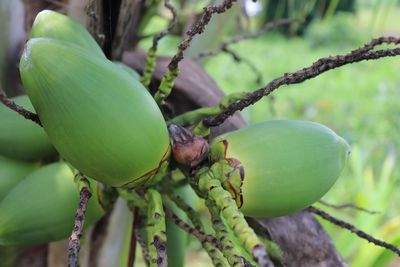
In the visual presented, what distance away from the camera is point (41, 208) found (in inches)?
24.6

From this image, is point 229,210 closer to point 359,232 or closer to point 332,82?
point 359,232

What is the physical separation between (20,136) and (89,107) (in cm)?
21

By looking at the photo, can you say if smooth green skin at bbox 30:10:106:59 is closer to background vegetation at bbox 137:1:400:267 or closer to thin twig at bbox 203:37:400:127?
thin twig at bbox 203:37:400:127

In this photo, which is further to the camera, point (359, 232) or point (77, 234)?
point (359, 232)

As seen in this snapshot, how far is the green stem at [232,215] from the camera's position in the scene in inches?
15.6

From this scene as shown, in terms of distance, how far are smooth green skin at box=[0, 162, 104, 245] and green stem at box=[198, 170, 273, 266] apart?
0.50ft

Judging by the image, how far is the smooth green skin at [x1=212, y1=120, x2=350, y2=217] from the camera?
57 cm

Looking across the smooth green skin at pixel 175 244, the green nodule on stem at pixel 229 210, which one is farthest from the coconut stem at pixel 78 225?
the smooth green skin at pixel 175 244

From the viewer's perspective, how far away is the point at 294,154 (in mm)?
575

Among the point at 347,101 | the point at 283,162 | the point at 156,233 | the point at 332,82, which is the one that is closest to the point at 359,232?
the point at 283,162

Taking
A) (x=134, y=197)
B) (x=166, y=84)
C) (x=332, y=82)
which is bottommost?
(x=332, y=82)

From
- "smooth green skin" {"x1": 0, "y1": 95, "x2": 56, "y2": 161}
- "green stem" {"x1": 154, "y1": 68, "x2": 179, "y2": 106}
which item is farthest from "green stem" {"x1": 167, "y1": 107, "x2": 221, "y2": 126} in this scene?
"smooth green skin" {"x1": 0, "y1": 95, "x2": 56, "y2": 161}

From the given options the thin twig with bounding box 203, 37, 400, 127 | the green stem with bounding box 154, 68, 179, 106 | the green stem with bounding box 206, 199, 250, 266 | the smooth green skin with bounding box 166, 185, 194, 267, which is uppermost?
the thin twig with bounding box 203, 37, 400, 127

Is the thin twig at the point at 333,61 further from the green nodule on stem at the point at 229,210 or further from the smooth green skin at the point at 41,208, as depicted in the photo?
the smooth green skin at the point at 41,208
